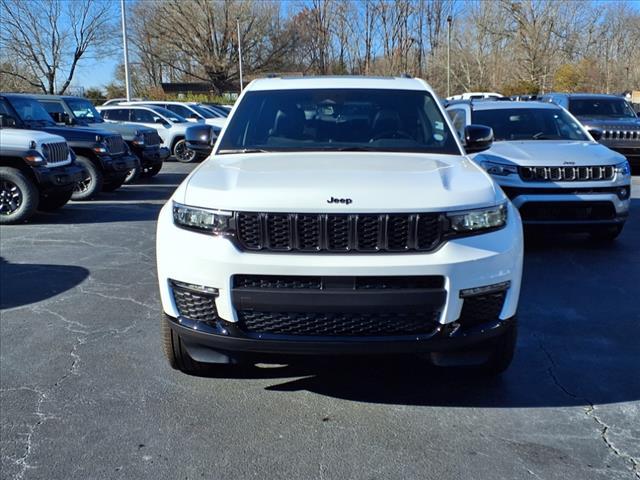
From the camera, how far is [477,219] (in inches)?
128

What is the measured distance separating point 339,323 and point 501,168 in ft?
15.0

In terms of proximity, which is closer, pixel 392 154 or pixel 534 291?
pixel 392 154

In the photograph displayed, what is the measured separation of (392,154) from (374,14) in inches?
2361

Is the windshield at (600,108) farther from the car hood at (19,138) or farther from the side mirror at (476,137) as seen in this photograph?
the car hood at (19,138)

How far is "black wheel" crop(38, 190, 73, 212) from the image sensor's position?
9.89 metres

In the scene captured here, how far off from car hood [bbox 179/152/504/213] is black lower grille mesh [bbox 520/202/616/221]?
10.7 feet

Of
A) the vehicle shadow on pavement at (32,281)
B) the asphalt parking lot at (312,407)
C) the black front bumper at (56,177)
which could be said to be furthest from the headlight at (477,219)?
the black front bumper at (56,177)

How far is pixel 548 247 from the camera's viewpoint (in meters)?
7.53

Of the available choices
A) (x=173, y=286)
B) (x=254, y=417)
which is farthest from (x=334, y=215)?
(x=254, y=417)

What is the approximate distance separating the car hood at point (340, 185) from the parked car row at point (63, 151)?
1.49 m

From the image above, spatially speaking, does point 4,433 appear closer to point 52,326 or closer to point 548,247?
point 52,326

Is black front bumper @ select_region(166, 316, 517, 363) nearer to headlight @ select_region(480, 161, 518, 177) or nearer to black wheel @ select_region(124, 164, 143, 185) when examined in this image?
headlight @ select_region(480, 161, 518, 177)

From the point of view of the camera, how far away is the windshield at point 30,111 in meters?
10.6

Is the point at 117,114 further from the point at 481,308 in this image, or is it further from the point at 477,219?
the point at 481,308
